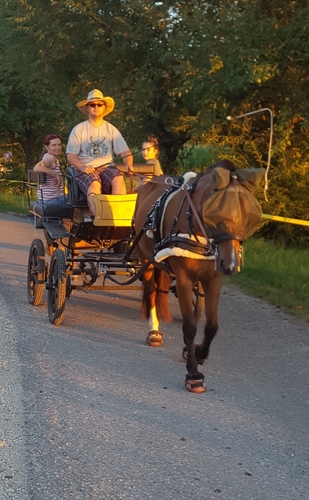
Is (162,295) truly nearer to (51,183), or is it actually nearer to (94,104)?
(94,104)

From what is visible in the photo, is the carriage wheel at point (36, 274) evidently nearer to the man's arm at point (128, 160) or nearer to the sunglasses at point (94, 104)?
the man's arm at point (128, 160)

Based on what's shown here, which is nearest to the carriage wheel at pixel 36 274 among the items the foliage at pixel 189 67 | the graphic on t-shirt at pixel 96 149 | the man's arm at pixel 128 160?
the graphic on t-shirt at pixel 96 149

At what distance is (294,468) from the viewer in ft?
14.2

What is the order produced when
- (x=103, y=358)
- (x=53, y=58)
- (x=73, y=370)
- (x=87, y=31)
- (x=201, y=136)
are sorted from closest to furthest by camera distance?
(x=73, y=370) → (x=103, y=358) → (x=201, y=136) → (x=87, y=31) → (x=53, y=58)

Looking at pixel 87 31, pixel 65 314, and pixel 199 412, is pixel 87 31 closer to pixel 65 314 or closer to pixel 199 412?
pixel 65 314

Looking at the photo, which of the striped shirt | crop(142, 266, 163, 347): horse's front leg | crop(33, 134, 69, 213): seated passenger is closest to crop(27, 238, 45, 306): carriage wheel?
crop(33, 134, 69, 213): seated passenger

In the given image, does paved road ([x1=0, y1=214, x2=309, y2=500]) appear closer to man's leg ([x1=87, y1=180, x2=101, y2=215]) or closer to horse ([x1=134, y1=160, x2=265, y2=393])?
horse ([x1=134, y1=160, x2=265, y2=393])

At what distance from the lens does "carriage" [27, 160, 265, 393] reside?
17.3ft

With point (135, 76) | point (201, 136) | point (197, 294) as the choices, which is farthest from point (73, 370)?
point (135, 76)

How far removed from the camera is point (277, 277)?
10.7 meters

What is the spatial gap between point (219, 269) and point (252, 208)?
0.50 meters

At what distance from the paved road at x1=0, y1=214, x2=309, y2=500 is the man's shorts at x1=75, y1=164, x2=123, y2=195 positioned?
1469 millimetres

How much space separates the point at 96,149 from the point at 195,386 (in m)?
3.47

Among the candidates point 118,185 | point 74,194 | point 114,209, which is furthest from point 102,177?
point 114,209
